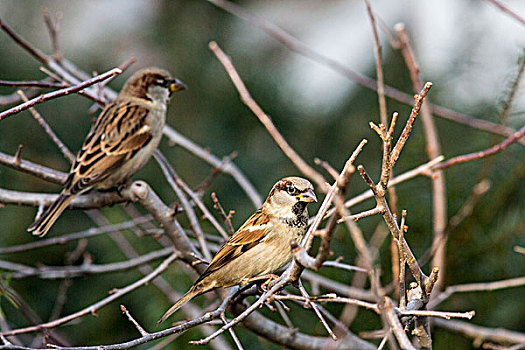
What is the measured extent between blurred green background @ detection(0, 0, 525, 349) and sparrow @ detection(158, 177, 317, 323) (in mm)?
831

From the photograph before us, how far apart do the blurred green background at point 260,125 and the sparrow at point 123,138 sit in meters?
0.68

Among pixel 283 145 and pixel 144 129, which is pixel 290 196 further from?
pixel 144 129

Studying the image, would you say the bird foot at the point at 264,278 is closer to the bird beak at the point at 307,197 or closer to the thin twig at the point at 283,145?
the bird beak at the point at 307,197

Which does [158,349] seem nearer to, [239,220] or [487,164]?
[239,220]

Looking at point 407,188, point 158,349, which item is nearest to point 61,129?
point 158,349

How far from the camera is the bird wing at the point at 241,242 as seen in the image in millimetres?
2496

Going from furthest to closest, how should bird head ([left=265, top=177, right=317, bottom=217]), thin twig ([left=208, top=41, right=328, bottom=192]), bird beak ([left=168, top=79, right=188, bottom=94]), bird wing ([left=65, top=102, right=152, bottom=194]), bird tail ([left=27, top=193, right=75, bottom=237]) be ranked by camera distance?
bird beak ([left=168, top=79, right=188, bottom=94]) < bird wing ([left=65, top=102, right=152, bottom=194]) < bird tail ([left=27, top=193, right=75, bottom=237]) < bird head ([left=265, top=177, right=317, bottom=217]) < thin twig ([left=208, top=41, right=328, bottom=192])

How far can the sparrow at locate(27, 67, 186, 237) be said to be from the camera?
10.7ft

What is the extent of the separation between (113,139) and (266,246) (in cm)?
148

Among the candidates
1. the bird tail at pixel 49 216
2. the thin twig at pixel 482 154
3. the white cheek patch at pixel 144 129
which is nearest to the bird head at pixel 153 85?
the white cheek patch at pixel 144 129

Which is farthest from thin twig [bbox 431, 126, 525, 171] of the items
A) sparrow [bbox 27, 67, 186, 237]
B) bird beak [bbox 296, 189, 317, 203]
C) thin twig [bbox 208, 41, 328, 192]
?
sparrow [bbox 27, 67, 186, 237]

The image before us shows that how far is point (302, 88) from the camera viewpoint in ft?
17.4

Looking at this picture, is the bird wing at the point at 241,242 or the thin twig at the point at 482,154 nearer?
the thin twig at the point at 482,154

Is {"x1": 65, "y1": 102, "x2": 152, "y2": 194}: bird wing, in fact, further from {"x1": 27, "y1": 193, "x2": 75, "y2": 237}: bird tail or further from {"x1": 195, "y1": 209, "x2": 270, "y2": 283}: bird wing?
{"x1": 195, "y1": 209, "x2": 270, "y2": 283}: bird wing
